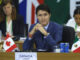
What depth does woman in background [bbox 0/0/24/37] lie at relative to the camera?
3857mm

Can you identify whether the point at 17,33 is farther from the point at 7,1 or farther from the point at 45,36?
the point at 45,36

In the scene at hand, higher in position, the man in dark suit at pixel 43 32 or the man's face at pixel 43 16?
the man's face at pixel 43 16

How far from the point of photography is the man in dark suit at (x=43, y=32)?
8.57 ft

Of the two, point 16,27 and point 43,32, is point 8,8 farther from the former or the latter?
point 43,32

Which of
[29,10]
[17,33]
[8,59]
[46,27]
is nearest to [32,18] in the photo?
[29,10]

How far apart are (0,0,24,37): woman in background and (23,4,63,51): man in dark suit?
119 centimetres

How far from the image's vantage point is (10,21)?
391 centimetres

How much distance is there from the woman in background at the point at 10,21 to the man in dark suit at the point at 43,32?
1195mm

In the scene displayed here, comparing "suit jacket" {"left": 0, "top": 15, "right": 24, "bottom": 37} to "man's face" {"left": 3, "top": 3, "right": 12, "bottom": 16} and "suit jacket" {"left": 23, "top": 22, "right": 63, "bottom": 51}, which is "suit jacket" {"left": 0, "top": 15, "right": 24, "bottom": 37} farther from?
"suit jacket" {"left": 23, "top": 22, "right": 63, "bottom": 51}

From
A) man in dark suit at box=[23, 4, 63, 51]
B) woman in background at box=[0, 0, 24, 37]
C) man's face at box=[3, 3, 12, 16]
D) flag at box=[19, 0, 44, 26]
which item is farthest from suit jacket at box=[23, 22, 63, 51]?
flag at box=[19, 0, 44, 26]

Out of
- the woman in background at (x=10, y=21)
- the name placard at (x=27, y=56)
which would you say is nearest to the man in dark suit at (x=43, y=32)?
the name placard at (x=27, y=56)

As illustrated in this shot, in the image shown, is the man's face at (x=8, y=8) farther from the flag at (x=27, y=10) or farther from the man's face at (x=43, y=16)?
the flag at (x=27, y=10)

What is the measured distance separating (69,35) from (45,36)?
335 millimetres

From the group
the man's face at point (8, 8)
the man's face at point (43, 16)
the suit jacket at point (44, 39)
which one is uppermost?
the man's face at point (8, 8)
